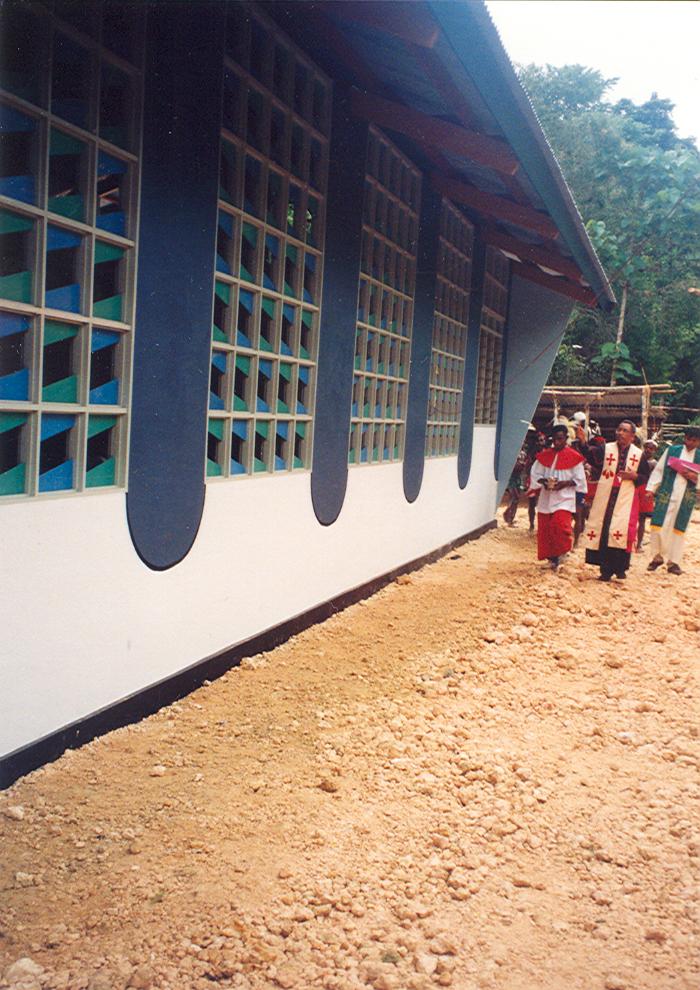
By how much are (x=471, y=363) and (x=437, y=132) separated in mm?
4756

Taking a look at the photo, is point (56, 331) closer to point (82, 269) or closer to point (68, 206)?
point (82, 269)

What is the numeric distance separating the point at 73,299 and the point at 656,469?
25.1 ft

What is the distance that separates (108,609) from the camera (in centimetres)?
394

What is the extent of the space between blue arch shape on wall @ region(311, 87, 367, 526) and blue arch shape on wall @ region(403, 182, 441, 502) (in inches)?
67.2

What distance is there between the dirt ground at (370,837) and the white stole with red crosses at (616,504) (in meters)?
3.49

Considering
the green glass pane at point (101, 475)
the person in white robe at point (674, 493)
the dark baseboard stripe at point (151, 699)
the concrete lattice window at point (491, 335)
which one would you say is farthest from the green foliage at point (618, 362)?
the green glass pane at point (101, 475)

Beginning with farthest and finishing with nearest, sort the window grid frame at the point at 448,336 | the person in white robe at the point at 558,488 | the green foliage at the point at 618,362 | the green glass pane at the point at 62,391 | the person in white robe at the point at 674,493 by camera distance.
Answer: the green foliage at the point at 618,362
the person in white robe at the point at 674,493
the person in white robe at the point at 558,488
the window grid frame at the point at 448,336
the green glass pane at the point at 62,391

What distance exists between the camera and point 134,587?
4137 millimetres

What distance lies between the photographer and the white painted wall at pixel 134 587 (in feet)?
11.2

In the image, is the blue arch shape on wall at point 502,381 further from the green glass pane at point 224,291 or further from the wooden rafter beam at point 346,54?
the green glass pane at point 224,291

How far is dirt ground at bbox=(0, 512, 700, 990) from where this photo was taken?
2.55 metres

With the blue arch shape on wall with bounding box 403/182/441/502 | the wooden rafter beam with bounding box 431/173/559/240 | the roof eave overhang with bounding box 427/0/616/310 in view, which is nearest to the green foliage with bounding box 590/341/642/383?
the blue arch shape on wall with bounding box 403/182/441/502

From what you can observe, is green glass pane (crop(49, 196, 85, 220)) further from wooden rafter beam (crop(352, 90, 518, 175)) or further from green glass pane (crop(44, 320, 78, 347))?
wooden rafter beam (crop(352, 90, 518, 175))

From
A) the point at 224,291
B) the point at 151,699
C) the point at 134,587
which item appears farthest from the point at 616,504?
the point at 134,587
